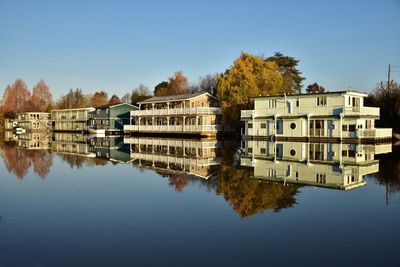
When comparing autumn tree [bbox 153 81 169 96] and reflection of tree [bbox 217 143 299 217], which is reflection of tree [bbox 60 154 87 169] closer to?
reflection of tree [bbox 217 143 299 217]

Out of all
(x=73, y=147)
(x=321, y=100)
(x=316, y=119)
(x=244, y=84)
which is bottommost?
(x=73, y=147)

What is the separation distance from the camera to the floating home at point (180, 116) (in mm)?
54344

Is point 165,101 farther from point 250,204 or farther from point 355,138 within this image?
point 250,204

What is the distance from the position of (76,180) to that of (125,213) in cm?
762

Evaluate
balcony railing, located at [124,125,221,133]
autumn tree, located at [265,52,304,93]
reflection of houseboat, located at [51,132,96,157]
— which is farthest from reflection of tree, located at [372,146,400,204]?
autumn tree, located at [265,52,304,93]

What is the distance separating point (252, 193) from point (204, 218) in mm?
3428

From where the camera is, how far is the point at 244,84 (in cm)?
5231

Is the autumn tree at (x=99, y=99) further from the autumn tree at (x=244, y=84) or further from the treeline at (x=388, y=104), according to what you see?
the treeline at (x=388, y=104)

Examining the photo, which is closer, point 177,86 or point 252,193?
point 252,193

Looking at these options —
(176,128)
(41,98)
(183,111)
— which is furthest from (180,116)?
(41,98)

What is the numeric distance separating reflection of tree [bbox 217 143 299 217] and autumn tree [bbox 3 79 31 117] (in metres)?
106

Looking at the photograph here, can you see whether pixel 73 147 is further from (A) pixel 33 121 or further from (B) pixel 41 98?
(B) pixel 41 98

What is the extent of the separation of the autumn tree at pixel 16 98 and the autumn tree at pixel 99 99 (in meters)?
18.8

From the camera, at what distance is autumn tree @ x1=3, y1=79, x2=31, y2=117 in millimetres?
109812
